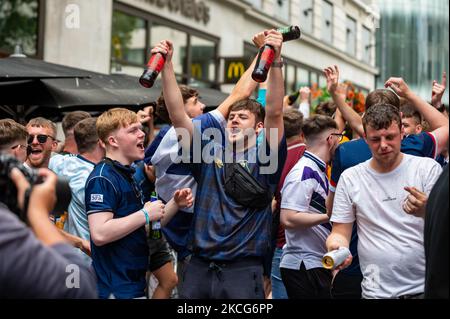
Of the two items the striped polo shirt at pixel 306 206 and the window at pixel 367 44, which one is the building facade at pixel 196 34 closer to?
the window at pixel 367 44

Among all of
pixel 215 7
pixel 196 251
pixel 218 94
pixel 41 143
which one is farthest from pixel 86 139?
pixel 215 7

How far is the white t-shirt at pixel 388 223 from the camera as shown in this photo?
3850 millimetres

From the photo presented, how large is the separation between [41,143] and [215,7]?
558 inches

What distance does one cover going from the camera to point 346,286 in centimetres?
461

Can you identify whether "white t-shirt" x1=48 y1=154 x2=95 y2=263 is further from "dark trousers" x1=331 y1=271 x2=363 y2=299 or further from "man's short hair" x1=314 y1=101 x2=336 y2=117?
"man's short hair" x1=314 y1=101 x2=336 y2=117

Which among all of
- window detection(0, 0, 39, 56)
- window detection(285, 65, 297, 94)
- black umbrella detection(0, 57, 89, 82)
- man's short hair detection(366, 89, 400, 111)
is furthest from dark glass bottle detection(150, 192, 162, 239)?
window detection(285, 65, 297, 94)

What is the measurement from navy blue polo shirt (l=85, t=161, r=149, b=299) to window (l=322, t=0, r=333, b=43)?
74.6ft

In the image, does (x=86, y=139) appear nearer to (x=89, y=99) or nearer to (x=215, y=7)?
(x=89, y=99)

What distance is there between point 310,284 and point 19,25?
9481 mm

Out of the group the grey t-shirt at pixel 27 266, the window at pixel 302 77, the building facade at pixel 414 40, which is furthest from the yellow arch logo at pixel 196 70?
the building facade at pixel 414 40

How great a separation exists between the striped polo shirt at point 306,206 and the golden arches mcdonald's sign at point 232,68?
1129cm

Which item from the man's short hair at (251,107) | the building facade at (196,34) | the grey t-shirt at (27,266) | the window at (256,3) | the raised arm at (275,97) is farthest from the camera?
the window at (256,3)

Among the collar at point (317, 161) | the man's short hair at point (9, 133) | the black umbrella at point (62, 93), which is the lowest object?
the collar at point (317, 161)

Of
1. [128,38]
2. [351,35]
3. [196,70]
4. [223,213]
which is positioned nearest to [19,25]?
[128,38]
